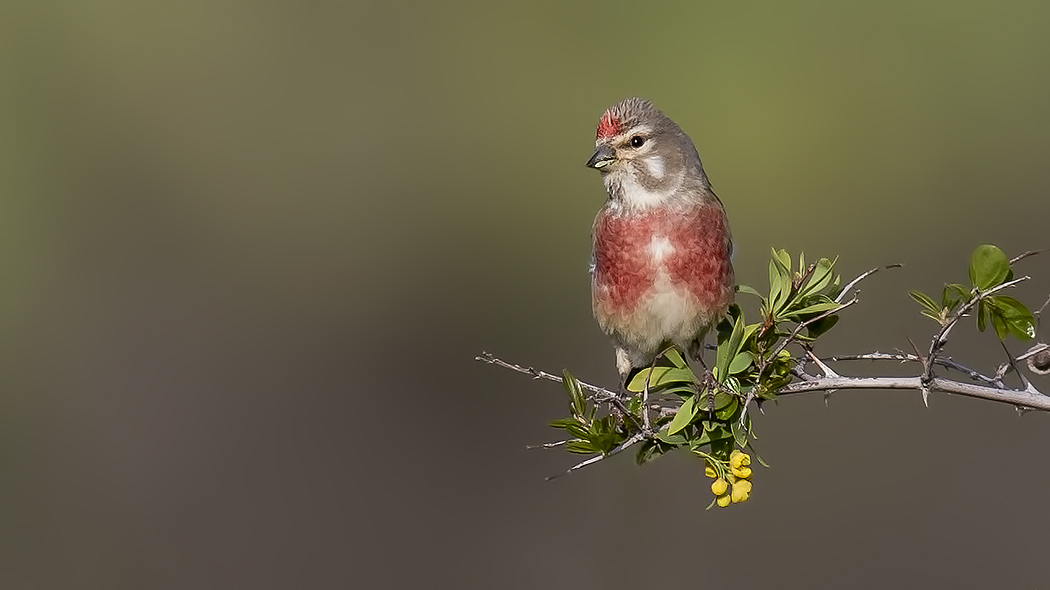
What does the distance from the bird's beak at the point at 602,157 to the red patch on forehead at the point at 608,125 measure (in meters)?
0.05

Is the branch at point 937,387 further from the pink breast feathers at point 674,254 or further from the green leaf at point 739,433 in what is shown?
the pink breast feathers at point 674,254

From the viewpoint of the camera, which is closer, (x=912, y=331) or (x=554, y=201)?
(x=912, y=331)

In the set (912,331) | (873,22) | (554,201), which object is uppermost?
(873,22)

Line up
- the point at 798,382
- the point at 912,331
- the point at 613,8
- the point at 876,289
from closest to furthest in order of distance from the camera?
1. the point at 798,382
2. the point at 912,331
3. the point at 876,289
4. the point at 613,8

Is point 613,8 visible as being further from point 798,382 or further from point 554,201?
point 798,382

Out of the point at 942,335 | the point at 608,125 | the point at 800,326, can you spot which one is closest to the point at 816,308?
the point at 800,326

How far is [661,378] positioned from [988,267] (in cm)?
94

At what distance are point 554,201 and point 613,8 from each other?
1.54 metres

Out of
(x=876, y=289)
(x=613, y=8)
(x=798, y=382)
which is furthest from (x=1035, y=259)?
(x=798, y=382)

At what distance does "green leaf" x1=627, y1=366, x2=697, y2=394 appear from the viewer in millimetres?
3646

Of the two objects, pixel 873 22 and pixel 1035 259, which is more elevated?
pixel 873 22

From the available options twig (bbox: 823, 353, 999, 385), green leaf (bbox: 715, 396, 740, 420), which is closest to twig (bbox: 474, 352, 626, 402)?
green leaf (bbox: 715, 396, 740, 420)

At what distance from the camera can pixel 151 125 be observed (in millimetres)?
10914

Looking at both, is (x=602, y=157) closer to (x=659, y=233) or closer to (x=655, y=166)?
(x=655, y=166)
